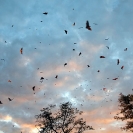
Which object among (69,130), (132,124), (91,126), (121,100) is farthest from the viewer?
(91,126)

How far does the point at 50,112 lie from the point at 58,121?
2.61 m

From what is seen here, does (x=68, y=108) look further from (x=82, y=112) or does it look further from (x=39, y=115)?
(x=39, y=115)

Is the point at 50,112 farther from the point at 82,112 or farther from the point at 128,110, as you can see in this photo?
the point at 128,110

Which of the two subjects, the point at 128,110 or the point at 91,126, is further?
the point at 91,126

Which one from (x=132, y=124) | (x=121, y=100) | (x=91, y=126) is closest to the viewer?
(x=132, y=124)

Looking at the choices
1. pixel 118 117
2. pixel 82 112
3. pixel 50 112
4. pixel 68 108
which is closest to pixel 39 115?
pixel 50 112

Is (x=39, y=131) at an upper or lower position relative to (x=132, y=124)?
upper

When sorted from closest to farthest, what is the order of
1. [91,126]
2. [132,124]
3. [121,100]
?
[132,124], [121,100], [91,126]

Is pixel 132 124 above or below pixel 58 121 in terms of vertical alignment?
below

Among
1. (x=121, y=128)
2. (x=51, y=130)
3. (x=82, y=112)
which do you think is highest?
(x=82, y=112)

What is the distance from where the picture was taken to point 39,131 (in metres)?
39.3

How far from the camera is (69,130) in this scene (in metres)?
37.3

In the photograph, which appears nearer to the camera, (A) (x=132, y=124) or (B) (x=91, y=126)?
(A) (x=132, y=124)

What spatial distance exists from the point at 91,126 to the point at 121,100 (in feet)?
32.0
